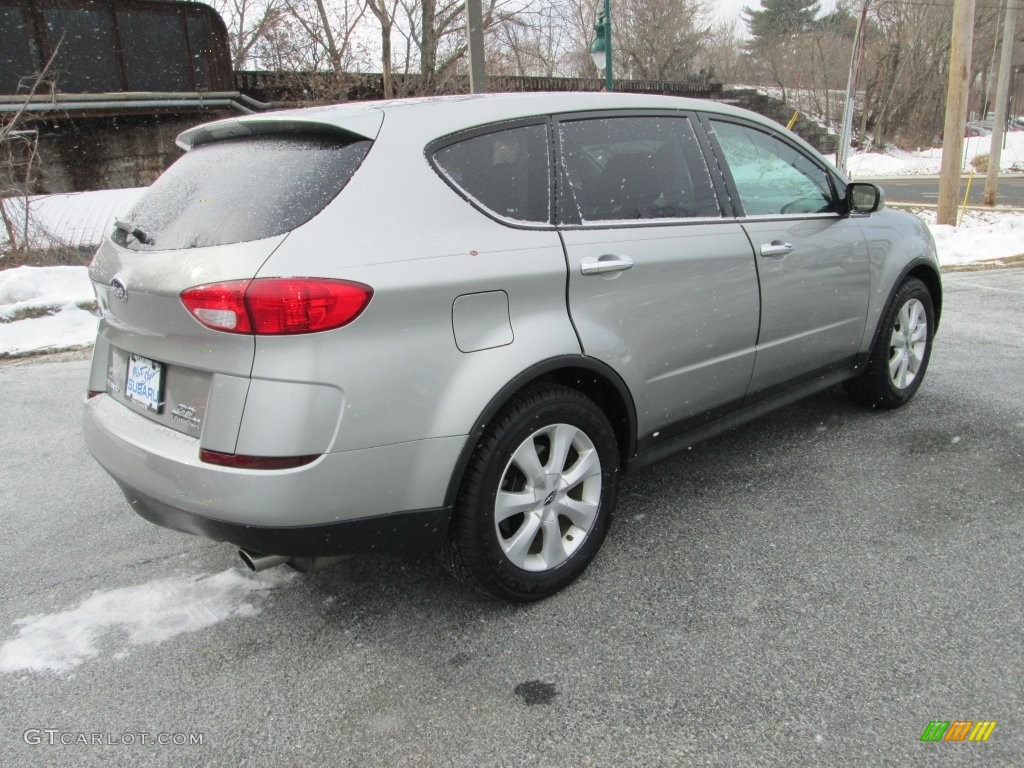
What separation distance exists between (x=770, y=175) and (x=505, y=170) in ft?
5.31

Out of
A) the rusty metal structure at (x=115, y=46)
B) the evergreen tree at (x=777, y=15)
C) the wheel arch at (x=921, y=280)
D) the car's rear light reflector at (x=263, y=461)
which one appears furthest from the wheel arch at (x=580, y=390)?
the evergreen tree at (x=777, y=15)

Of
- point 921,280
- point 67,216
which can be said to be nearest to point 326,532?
point 921,280

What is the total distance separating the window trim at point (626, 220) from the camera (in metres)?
2.65

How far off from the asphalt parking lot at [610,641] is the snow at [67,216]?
6810 mm

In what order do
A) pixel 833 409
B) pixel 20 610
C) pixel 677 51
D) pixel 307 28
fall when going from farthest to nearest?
pixel 677 51 → pixel 307 28 → pixel 833 409 → pixel 20 610

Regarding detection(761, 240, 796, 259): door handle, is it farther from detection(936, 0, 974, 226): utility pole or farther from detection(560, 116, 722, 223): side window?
detection(936, 0, 974, 226): utility pole

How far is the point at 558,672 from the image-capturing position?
228 cm

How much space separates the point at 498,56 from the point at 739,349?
16.5 m

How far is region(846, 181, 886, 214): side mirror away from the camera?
379cm

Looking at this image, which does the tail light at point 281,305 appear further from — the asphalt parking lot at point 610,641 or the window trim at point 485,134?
the asphalt parking lot at point 610,641

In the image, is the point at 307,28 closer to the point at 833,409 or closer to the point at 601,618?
the point at 833,409

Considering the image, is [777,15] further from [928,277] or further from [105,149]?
[928,277]

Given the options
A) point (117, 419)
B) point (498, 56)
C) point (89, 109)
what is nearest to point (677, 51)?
point (498, 56)

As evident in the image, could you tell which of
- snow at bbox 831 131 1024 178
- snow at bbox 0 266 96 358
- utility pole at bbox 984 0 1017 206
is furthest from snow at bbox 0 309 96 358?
snow at bbox 831 131 1024 178
